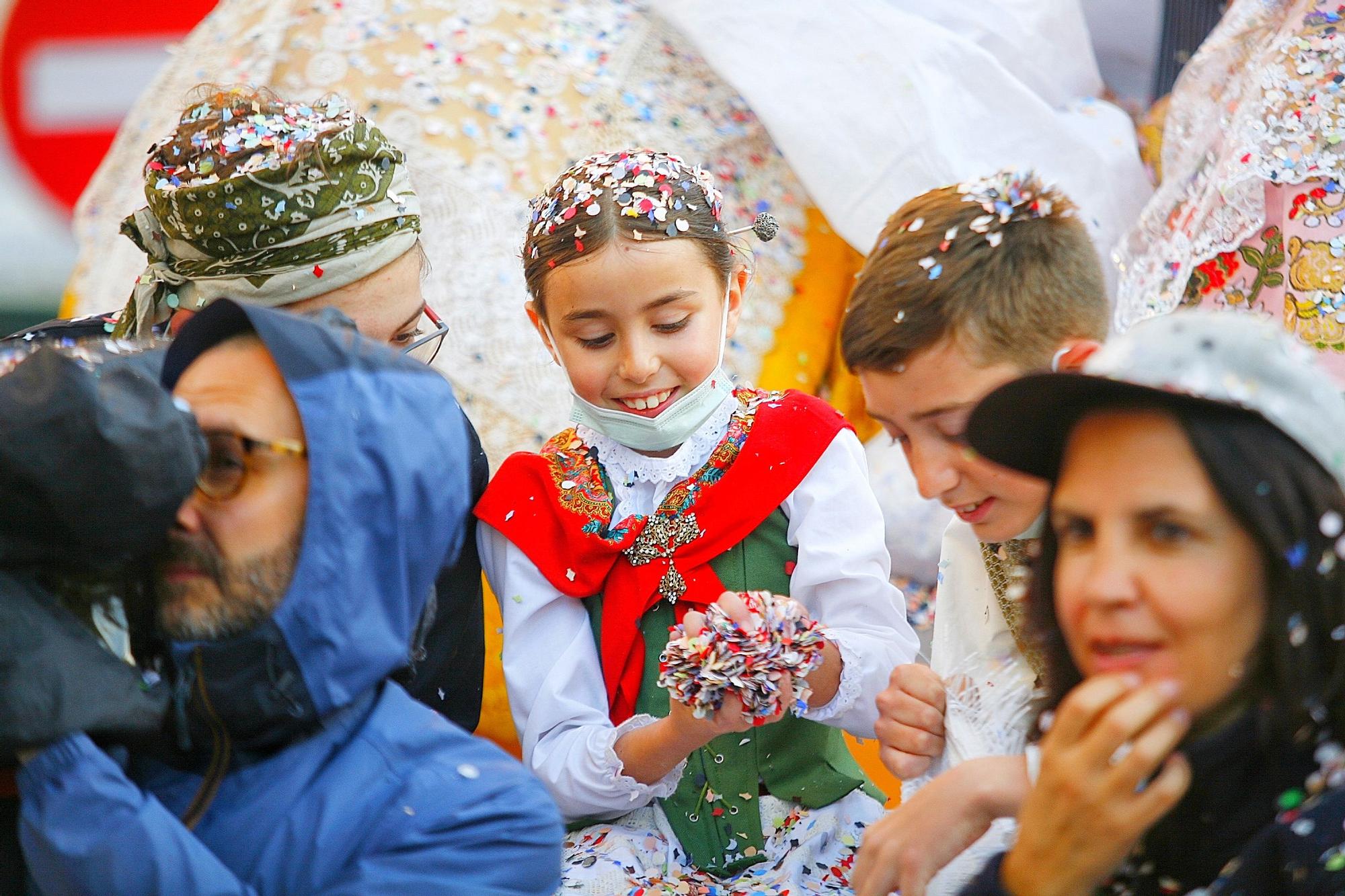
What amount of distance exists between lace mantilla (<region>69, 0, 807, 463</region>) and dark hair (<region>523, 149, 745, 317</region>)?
858 millimetres

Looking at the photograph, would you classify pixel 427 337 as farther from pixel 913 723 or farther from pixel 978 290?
pixel 913 723

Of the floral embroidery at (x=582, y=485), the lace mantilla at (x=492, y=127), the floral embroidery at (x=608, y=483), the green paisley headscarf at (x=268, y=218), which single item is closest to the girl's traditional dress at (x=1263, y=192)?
the lace mantilla at (x=492, y=127)

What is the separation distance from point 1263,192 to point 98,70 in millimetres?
3884

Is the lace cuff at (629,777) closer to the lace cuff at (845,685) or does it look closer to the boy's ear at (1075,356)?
the lace cuff at (845,685)

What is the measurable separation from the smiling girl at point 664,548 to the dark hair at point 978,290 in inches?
A: 11.7

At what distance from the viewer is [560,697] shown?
2.10 meters

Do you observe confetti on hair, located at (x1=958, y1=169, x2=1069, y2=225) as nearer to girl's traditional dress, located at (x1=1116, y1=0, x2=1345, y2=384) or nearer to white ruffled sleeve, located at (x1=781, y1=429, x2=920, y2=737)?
white ruffled sleeve, located at (x1=781, y1=429, x2=920, y2=737)

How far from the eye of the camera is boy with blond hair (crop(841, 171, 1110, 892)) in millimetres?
1793

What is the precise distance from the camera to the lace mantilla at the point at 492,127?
3152 millimetres

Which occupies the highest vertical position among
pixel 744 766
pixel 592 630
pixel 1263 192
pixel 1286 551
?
pixel 1286 551

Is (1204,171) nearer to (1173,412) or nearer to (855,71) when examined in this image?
(855,71)

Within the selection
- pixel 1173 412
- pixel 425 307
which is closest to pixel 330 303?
pixel 425 307

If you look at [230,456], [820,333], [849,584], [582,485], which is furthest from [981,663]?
[820,333]

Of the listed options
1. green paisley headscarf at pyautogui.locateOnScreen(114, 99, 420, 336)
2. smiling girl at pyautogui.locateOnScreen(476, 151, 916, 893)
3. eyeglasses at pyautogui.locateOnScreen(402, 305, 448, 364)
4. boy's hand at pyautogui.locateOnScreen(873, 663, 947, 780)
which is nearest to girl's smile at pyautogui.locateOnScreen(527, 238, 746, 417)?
smiling girl at pyautogui.locateOnScreen(476, 151, 916, 893)
